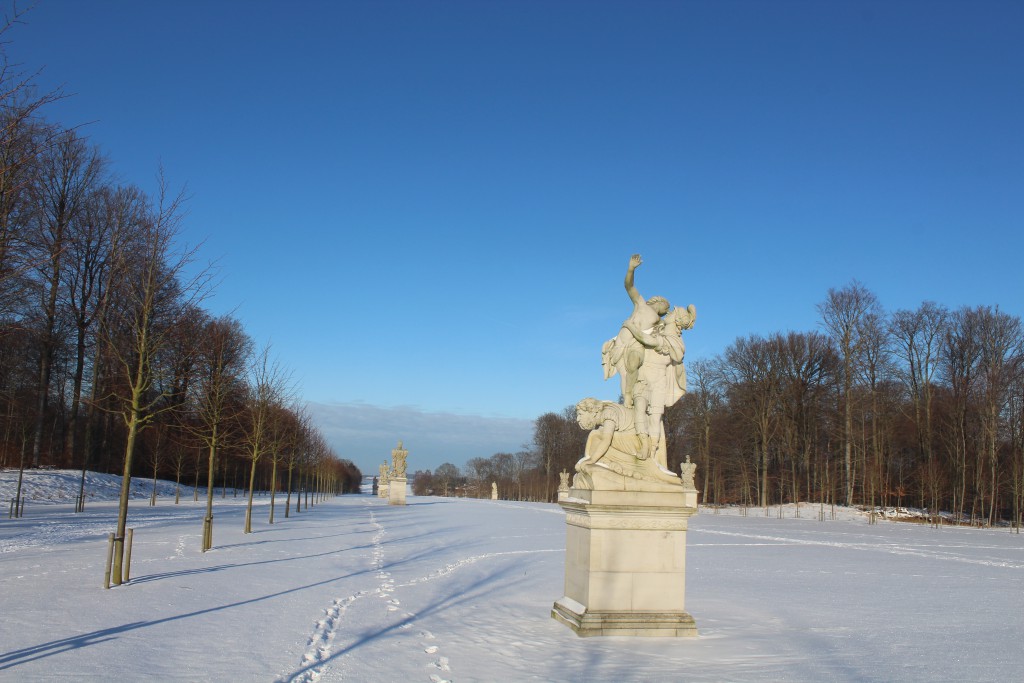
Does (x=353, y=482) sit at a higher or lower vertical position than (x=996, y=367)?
lower

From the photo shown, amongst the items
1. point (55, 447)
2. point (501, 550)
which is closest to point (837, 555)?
point (501, 550)

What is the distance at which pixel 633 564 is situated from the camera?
9055 mm

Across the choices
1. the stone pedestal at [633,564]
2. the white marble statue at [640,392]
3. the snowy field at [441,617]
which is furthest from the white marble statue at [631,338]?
the snowy field at [441,617]

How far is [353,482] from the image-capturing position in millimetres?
123312

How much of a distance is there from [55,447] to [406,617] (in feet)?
141

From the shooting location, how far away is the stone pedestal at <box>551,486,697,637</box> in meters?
8.91

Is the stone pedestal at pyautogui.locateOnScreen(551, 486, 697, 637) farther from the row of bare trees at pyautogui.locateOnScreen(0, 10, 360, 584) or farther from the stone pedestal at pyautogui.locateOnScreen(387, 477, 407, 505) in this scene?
the stone pedestal at pyautogui.locateOnScreen(387, 477, 407, 505)

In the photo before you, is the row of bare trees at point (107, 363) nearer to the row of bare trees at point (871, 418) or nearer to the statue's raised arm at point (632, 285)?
the statue's raised arm at point (632, 285)

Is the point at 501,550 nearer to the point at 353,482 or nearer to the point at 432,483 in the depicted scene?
the point at 353,482

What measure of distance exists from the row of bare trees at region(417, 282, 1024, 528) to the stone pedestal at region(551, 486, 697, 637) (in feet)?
124

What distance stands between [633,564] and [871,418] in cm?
4936

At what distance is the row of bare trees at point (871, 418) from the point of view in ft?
144

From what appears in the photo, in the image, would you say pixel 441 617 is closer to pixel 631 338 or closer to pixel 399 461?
pixel 631 338

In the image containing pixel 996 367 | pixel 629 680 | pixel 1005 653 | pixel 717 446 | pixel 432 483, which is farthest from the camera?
pixel 432 483
